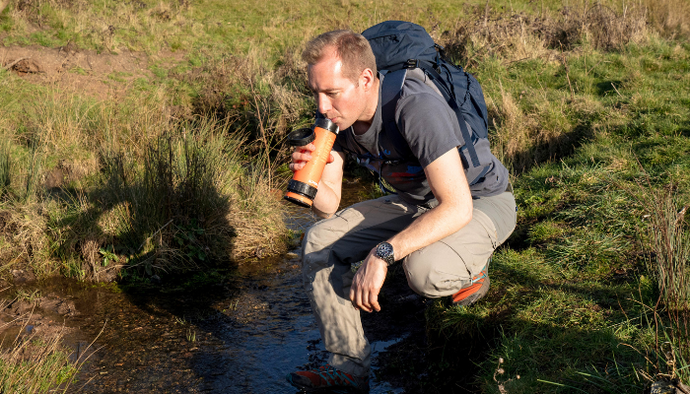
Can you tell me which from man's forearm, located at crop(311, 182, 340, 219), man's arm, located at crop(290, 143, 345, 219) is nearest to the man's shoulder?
man's arm, located at crop(290, 143, 345, 219)

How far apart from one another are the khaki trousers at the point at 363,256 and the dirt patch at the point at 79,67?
21.6 feet

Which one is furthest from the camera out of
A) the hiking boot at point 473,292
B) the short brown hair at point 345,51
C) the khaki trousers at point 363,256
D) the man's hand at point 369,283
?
the hiking boot at point 473,292

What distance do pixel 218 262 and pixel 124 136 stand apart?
1.90m

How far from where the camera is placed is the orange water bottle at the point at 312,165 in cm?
265

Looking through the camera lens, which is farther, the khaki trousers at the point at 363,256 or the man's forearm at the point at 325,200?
the man's forearm at the point at 325,200

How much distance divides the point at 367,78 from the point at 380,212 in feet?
2.91

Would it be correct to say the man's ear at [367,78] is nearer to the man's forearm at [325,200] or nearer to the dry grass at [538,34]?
the man's forearm at [325,200]

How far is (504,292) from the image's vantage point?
3494mm

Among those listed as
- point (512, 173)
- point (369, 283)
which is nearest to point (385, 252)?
point (369, 283)

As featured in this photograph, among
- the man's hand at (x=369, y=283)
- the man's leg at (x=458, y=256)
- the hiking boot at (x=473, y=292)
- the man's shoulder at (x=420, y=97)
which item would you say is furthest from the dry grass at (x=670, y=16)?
the man's hand at (x=369, y=283)

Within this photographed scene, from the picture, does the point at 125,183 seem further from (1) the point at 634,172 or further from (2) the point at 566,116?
(2) the point at 566,116

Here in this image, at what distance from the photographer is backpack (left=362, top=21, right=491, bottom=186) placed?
2.77 meters

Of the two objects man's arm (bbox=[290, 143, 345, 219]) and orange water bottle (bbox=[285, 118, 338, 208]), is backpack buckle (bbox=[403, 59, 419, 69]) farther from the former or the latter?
man's arm (bbox=[290, 143, 345, 219])

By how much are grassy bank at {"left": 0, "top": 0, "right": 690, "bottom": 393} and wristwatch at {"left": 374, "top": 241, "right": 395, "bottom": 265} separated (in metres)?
0.69
